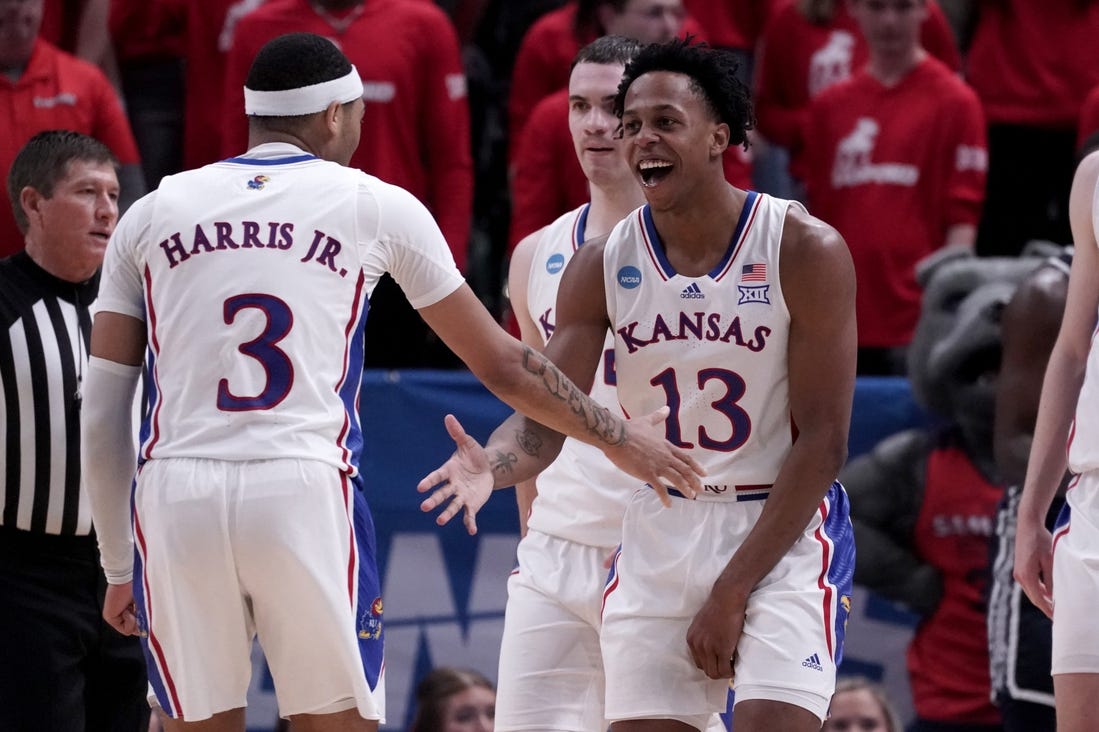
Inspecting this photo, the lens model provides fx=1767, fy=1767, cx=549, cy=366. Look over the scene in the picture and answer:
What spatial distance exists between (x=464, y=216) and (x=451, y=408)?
1.12m

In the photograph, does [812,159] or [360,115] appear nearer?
[360,115]

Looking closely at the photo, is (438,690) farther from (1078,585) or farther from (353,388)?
(1078,585)

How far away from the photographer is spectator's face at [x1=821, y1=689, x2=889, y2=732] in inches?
256

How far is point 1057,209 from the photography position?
8766 mm

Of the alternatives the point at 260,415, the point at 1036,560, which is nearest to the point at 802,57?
the point at 1036,560

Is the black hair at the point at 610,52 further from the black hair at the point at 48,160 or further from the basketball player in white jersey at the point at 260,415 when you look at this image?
the black hair at the point at 48,160

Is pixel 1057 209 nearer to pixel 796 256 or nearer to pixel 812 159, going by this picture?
pixel 812 159

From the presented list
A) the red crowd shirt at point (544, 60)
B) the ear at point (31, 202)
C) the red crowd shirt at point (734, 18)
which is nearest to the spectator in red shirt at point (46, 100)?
the red crowd shirt at point (544, 60)

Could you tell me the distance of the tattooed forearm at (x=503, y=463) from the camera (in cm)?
452

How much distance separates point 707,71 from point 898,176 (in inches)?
160

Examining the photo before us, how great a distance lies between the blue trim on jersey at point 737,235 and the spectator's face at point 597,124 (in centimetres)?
94

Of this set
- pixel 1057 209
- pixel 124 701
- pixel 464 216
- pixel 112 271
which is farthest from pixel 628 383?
pixel 1057 209

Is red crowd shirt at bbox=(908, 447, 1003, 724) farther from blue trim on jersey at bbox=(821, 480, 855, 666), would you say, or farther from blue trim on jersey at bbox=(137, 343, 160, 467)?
blue trim on jersey at bbox=(137, 343, 160, 467)

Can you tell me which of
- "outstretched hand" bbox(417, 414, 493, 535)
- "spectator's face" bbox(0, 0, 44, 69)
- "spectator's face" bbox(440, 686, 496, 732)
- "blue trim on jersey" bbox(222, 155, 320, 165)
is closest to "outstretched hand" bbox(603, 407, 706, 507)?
"outstretched hand" bbox(417, 414, 493, 535)
